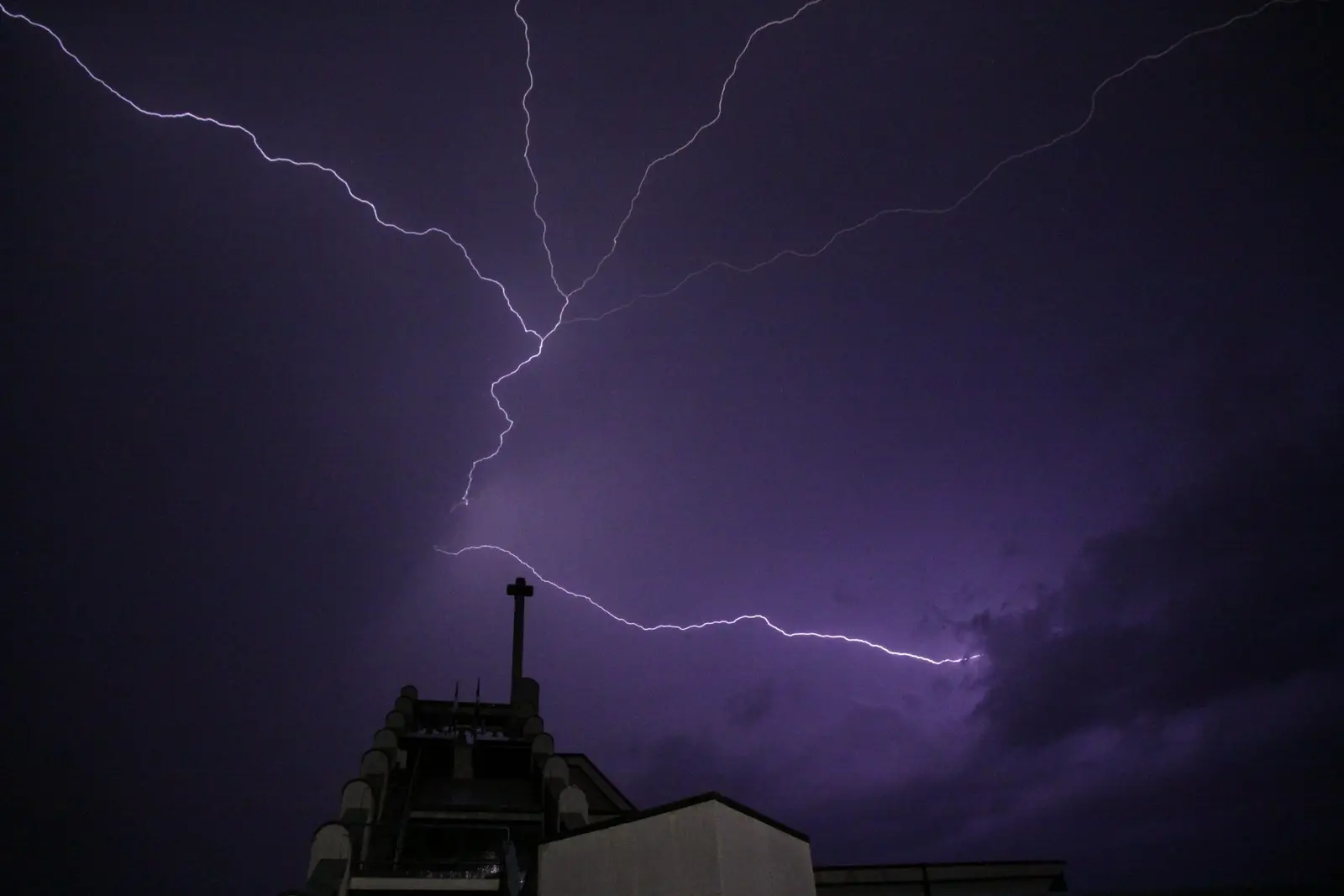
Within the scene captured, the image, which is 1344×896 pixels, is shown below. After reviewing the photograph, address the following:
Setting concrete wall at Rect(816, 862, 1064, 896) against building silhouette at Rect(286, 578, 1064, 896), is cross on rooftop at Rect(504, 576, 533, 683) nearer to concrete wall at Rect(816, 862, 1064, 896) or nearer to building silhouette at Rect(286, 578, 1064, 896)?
building silhouette at Rect(286, 578, 1064, 896)

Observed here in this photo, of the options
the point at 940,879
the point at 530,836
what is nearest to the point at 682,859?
the point at 530,836

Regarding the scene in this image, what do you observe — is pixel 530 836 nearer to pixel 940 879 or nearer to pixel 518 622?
pixel 940 879

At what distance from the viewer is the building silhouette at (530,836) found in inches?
426

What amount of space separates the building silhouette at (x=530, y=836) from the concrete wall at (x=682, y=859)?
0.07 ft

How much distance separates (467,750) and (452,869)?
835 centimetres

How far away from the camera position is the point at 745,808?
36.7 feet

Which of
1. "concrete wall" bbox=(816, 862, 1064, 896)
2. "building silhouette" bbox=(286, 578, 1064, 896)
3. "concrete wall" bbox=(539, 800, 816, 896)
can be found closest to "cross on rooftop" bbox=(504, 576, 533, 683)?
"building silhouette" bbox=(286, 578, 1064, 896)

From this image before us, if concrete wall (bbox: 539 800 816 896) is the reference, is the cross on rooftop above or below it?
above

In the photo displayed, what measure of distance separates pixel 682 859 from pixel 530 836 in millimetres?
8579

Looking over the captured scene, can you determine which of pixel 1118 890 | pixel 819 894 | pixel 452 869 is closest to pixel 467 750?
pixel 452 869

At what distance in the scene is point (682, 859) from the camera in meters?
10.6

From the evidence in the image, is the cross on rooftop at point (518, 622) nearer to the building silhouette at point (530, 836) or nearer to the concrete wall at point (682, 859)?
the building silhouette at point (530, 836)

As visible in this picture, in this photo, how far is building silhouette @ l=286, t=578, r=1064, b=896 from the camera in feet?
35.5

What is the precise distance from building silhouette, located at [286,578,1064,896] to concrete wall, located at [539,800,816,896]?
0.07ft
